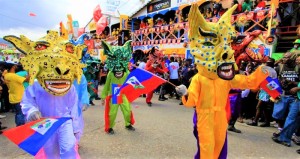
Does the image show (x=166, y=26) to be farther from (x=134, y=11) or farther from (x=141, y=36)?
(x=134, y=11)

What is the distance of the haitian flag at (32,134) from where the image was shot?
7.47 ft

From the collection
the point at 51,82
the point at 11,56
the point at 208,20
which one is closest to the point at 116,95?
the point at 51,82

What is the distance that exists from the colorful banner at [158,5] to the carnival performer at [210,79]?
17303 millimetres

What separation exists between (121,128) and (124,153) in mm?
1460

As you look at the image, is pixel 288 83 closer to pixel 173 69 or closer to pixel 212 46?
pixel 212 46

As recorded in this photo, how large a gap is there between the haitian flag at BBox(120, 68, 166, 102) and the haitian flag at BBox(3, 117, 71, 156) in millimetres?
1705

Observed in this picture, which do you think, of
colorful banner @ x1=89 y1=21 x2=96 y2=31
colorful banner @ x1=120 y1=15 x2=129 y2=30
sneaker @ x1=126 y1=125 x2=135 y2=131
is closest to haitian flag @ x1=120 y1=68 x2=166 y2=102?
sneaker @ x1=126 y1=125 x2=135 y2=131

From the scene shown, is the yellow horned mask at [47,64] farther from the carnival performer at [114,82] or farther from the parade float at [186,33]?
the parade float at [186,33]

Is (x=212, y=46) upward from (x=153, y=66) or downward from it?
upward

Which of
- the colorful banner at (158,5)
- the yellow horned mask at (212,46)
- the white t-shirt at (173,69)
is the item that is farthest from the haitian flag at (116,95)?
the colorful banner at (158,5)

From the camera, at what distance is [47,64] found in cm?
262

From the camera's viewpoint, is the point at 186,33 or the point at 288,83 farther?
the point at 186,33

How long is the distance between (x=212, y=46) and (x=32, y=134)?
2.13m

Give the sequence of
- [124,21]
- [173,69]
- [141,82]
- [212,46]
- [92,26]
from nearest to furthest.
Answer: [212,46] → [141,82] → [173,69] → [124,21] → [92,26]
